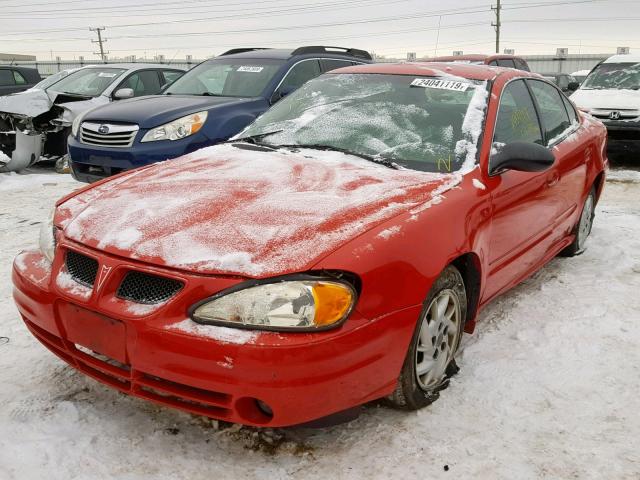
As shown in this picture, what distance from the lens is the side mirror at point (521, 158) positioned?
2.92 meters

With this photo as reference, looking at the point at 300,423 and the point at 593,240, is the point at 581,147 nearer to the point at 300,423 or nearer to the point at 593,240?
the point at 593,240

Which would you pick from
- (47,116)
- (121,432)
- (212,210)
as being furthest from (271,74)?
(121,432)

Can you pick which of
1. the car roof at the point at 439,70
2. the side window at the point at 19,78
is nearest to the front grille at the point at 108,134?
the car roof at the point at 439,70

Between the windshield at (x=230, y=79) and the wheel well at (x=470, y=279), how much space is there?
4.26 metres

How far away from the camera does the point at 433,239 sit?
2438 millimetres

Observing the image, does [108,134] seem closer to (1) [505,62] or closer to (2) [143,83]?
(2) [143,83]

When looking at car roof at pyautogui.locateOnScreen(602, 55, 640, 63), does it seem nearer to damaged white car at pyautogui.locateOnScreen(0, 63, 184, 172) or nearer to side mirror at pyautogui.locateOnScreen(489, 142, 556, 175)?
damaged white car at pyautogui.locateOnScreen(0, 63, 184, 172)

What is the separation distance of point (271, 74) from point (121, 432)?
5.04 meters

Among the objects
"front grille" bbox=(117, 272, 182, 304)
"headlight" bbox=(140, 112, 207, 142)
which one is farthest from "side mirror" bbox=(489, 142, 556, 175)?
"headlight" bbox=(140, 112, 207, 142)

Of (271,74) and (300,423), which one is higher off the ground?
(271,74)

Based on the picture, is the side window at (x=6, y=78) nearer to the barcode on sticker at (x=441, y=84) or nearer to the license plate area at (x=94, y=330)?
the barcode on sticker at (x=441, y=84)

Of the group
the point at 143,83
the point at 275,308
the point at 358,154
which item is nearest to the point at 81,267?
the point at 275,308

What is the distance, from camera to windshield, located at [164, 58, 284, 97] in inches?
Answer: 262

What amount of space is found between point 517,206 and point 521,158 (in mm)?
369
